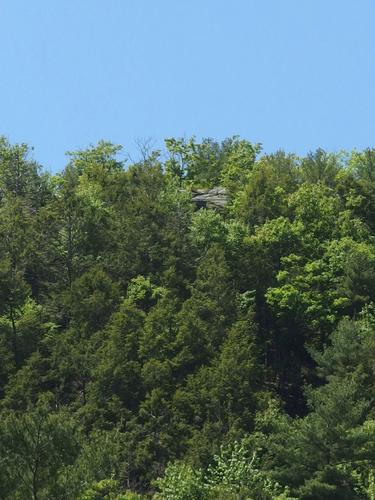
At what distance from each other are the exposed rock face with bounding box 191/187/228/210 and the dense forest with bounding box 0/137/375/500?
6.42 feet

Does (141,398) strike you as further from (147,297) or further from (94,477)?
(94,477)

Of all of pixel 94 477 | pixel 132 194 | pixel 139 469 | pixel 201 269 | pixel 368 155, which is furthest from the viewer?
pixel 368 155

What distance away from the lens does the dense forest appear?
2373 inches

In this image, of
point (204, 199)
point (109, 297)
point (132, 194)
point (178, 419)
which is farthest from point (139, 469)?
point (204, 199)

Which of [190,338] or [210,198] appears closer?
[190,338]

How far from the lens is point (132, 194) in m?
93.1

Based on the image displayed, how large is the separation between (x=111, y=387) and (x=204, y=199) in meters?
34.8

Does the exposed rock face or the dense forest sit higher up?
the exposed rock face

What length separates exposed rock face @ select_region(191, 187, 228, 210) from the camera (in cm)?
10281

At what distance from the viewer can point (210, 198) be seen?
10531 centimetres

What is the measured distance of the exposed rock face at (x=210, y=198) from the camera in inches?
4048

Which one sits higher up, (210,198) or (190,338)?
(210,198)

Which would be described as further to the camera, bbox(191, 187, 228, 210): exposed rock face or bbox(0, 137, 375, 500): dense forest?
bbox(191, 187, 228, 210): exposed rock face

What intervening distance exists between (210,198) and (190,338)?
3234 cm
